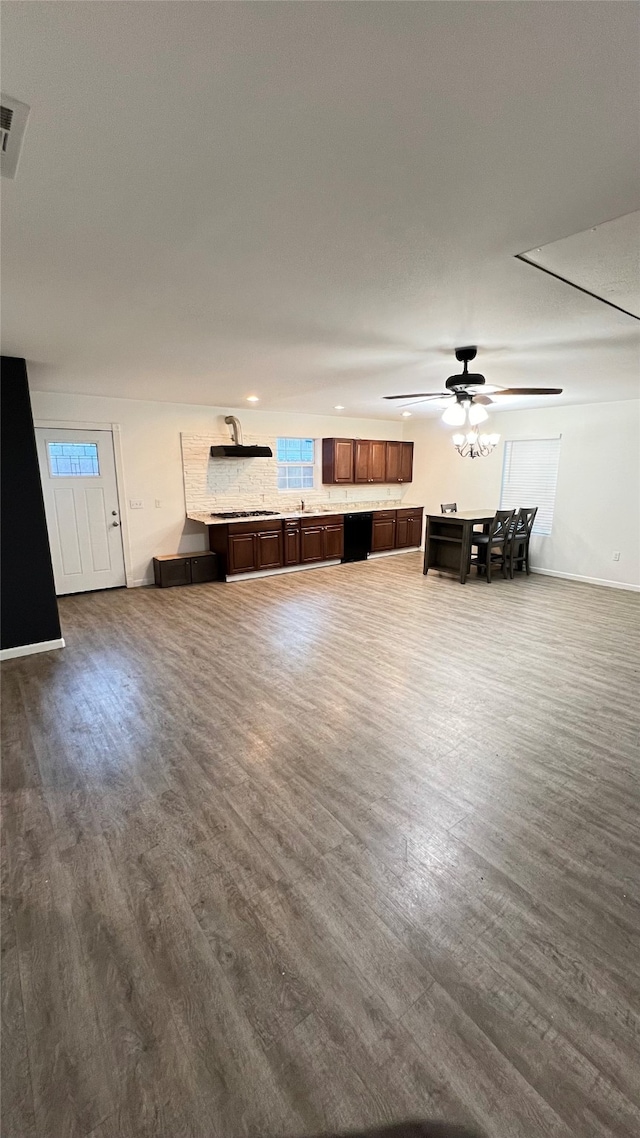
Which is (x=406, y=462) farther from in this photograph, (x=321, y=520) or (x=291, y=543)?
(x=291, y=543)

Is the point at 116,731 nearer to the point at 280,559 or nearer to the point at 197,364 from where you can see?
the point at 197,364

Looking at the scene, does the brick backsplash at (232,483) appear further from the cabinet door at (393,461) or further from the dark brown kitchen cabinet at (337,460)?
the cabinet door at (393,461)

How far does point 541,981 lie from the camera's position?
1511mm

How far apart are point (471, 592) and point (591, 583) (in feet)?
6.60

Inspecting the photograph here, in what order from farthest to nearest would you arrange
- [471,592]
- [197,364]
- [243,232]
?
[471,592] < [197,364] < [243,232]

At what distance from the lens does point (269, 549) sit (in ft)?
23.1

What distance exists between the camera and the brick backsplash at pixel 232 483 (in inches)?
266

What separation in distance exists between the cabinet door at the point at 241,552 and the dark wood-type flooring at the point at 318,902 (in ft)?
9.93

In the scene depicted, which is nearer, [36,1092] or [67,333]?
[36,1092]

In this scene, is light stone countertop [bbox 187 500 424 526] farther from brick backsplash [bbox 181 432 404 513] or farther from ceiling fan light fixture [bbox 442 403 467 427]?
ceiling fan light fixture [bbox 442 403 467 427]

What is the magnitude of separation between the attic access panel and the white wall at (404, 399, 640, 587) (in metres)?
4.55

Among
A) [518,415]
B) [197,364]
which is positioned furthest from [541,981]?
[518,415]

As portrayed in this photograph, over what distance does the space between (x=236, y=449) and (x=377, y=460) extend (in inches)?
125

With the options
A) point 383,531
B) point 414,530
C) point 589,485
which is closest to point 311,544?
point 383,531
